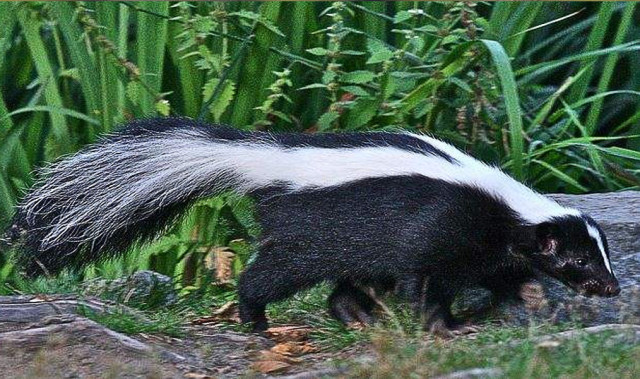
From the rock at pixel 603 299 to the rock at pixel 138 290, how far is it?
130 cm

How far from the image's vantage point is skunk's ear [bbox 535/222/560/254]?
5.31 metres

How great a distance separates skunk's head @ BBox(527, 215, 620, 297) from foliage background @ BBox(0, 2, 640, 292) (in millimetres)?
1330

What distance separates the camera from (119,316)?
5.11m

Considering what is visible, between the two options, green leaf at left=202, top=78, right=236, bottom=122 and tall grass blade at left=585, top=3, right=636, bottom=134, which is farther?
tall grass blade at left=585, top=3, right=636, bottom=134

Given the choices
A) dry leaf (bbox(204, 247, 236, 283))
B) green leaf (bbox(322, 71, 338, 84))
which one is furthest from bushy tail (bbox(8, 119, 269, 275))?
Answer: green leaf (bbox(322, 71, 338, 84))

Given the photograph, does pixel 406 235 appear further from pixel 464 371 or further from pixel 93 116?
pixel 93 116

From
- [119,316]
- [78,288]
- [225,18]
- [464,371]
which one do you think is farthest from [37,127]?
[464,371]

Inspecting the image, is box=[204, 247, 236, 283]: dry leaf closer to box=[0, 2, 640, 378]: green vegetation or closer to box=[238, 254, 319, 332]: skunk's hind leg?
box=[0, 2, 640, 378]: green vegetation

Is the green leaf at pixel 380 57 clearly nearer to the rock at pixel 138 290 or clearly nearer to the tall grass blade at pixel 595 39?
the tall grass blade at pixel 595 39

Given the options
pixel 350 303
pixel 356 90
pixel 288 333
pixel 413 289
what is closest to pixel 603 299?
pixel 413 289

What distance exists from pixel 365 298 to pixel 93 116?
2.36 meters

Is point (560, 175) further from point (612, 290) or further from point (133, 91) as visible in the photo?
point (133, 91)

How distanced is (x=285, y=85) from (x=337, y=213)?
215cm

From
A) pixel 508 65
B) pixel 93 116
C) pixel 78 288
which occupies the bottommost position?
pixel 78 288
